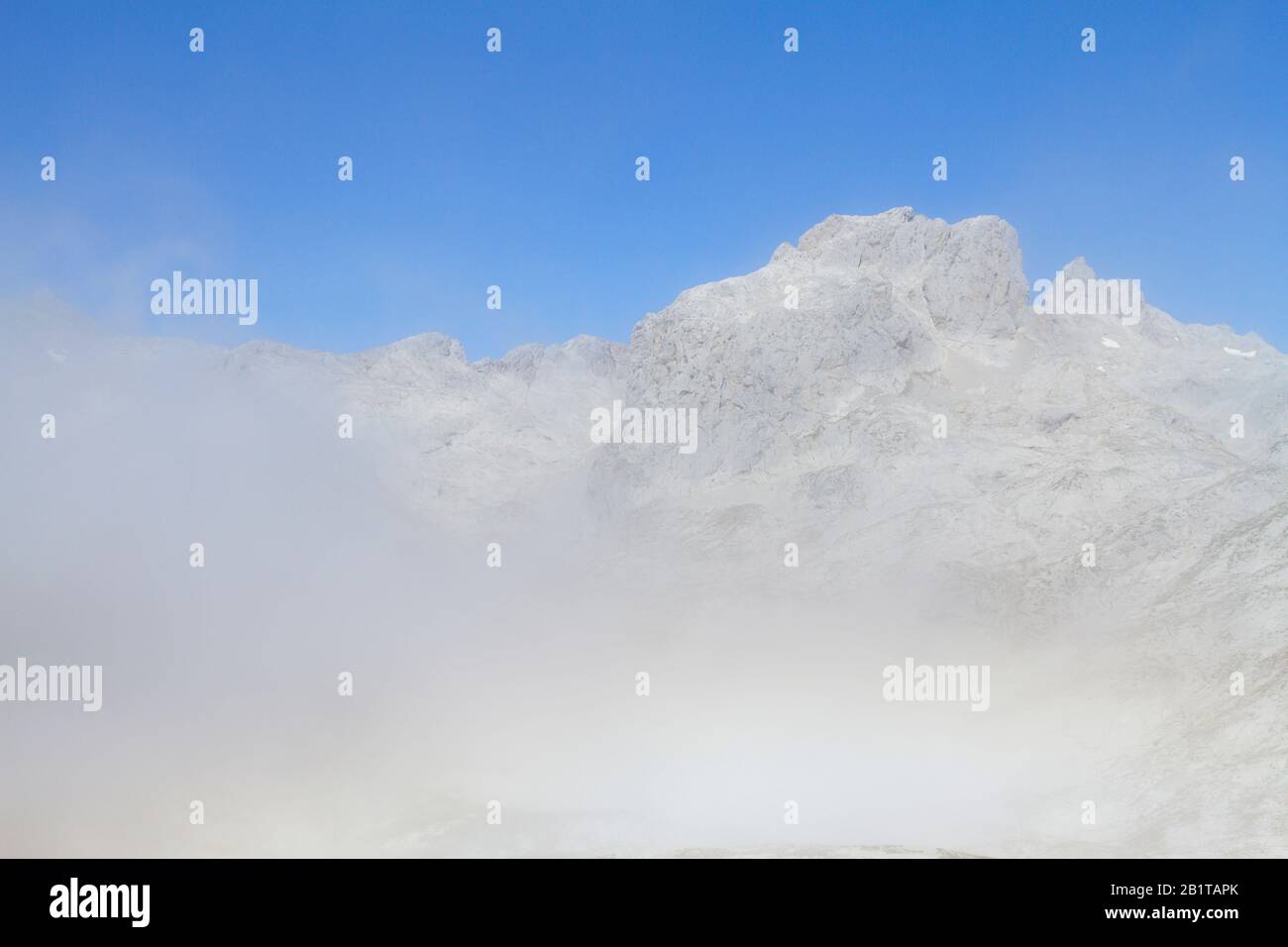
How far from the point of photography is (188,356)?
191750mm

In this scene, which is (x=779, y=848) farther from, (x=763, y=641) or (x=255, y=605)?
(x=255, y=605)

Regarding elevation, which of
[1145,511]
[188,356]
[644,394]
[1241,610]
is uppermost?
[188,356]

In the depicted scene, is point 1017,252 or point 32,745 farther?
point 1017,252

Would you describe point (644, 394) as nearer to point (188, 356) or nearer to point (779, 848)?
point (188, 356)

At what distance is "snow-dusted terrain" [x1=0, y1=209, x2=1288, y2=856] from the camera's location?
244 ft

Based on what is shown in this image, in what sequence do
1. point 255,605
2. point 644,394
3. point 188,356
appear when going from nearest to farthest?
point 255,605 → point 644,394 → point 188,356

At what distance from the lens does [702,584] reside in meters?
120

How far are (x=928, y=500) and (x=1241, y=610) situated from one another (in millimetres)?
39899

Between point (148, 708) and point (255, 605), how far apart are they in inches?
1270

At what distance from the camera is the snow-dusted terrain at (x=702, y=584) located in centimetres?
7425

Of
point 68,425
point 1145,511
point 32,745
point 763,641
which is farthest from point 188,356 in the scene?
point 1145,511
